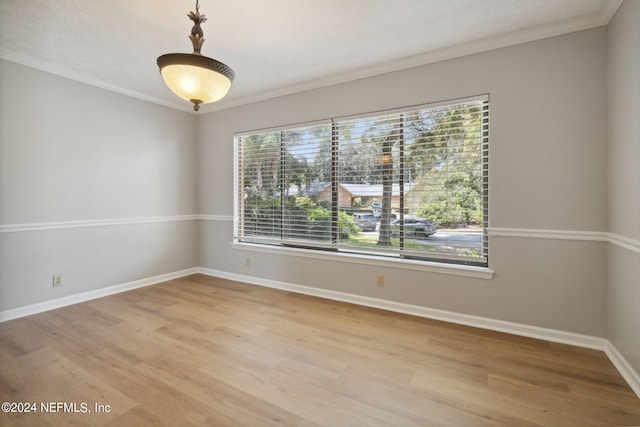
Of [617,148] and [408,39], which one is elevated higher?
[408,39]

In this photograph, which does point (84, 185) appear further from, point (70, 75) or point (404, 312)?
point (404, 312)

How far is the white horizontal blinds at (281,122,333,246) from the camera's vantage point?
11.7ft

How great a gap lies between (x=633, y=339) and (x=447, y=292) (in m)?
1.25

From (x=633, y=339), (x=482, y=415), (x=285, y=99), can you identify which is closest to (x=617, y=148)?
(x=633, y=339)

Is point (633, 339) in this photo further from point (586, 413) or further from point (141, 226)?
point (141, 226)

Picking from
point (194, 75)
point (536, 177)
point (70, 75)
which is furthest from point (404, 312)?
point (70, 75)

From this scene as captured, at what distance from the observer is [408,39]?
2600mm

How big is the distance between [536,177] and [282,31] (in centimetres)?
252

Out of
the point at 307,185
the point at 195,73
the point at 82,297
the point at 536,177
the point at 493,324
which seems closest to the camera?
the point at 195,73

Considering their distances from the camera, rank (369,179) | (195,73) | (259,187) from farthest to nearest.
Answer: (259,187), (369,179), (195,73)

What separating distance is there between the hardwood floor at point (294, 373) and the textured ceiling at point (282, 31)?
2611 mm

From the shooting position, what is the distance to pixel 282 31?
2.50m

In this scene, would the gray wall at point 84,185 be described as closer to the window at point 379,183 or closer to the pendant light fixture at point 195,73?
the window at point 379,183

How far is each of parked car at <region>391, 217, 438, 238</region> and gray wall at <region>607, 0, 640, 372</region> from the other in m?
1.32
